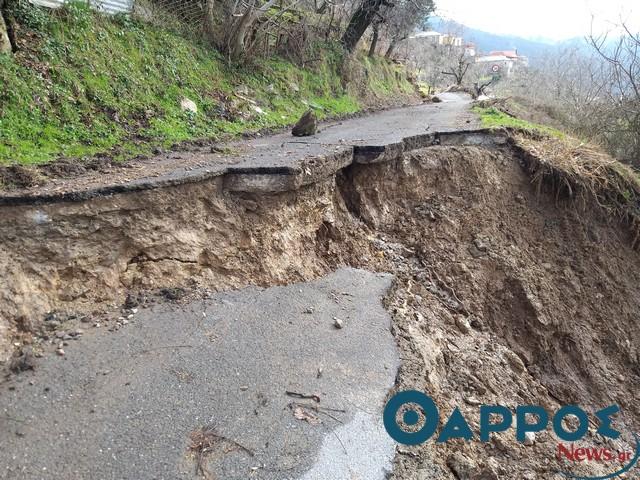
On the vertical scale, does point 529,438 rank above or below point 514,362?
above

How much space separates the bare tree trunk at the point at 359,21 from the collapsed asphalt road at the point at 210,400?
14378 mm

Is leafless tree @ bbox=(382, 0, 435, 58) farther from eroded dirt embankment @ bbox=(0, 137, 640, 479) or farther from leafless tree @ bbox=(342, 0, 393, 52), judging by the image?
eroded dirt embankment @ bbox=(0, 137, 640, 479)

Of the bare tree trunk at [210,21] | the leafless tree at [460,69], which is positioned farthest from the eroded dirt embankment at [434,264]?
the leafless tree at [460,69]

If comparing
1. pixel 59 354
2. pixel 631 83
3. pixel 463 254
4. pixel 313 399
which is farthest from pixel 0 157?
pixel 631 83

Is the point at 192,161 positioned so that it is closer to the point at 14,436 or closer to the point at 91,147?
the point at 91,147

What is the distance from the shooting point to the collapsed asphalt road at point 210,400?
3.34 metres

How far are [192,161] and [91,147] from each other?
1398 mm

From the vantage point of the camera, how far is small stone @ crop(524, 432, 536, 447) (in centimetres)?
454

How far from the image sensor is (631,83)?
13516 mm

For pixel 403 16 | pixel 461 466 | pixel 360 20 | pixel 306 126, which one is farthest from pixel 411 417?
pixel 403 16

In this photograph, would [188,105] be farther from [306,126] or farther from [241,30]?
[241,30]

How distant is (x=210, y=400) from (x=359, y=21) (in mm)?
16121

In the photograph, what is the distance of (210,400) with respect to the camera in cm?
389

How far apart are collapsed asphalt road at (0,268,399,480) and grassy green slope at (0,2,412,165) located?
283 cm
